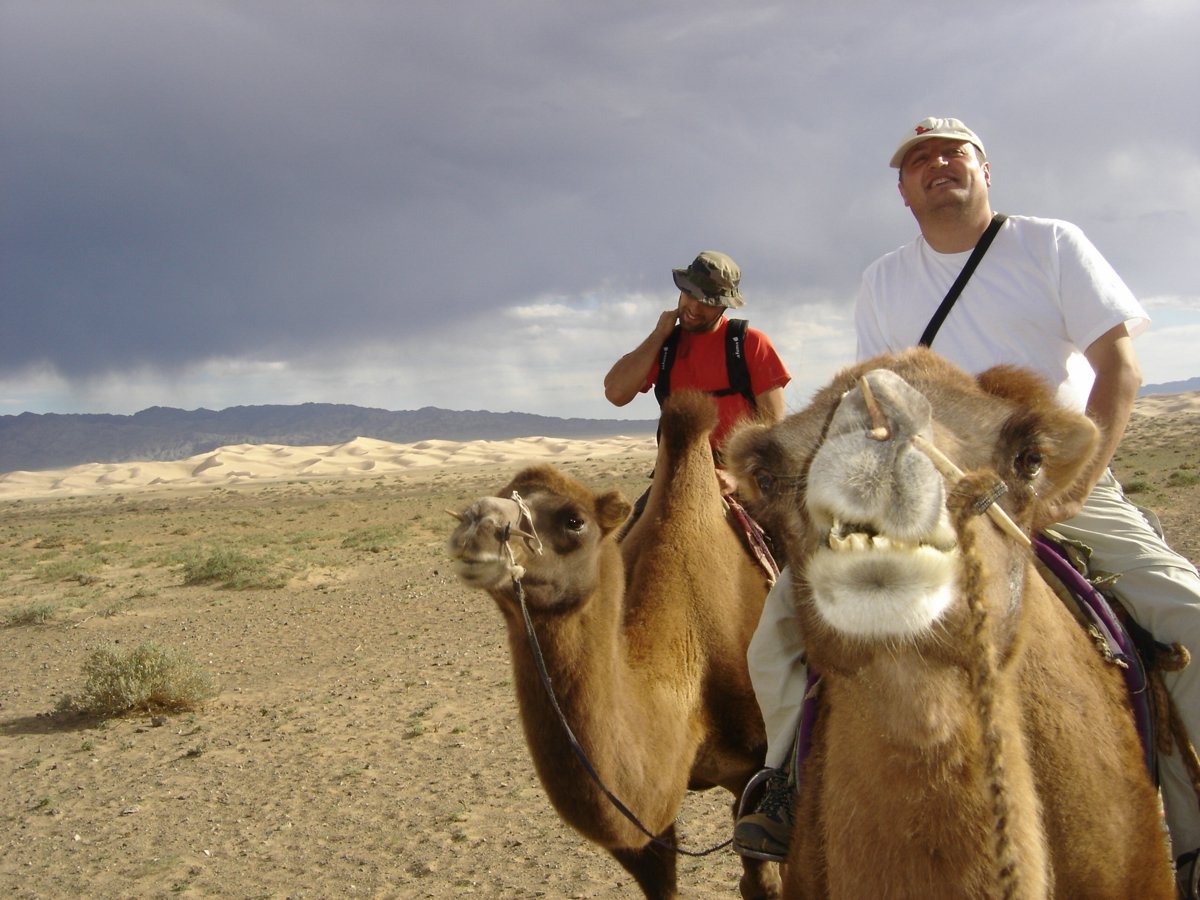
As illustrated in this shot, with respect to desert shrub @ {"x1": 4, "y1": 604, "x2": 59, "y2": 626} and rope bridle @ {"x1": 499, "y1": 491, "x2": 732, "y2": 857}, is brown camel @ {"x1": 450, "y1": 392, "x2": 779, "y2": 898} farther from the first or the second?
desert shrub @ {"x1": 4, "y1": 604, "x2": 59, "y2": 626}

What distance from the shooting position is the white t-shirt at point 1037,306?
129 inches

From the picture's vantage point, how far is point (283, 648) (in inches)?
552

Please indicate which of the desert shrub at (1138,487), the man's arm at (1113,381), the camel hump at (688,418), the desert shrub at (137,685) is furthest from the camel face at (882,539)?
the desert shrub at (1138,487)

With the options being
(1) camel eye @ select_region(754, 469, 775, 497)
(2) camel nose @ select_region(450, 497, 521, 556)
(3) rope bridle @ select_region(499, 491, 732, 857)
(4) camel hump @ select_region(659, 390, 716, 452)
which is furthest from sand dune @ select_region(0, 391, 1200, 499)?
(1) camel eye @ select_region(754, 469, 775, 497)

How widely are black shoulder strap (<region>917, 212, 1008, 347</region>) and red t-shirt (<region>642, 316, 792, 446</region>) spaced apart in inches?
96.7

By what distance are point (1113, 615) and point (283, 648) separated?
519 inches

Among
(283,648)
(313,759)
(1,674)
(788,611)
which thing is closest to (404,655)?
(283,648)

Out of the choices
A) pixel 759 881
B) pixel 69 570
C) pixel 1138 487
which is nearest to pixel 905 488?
pixel 759 881

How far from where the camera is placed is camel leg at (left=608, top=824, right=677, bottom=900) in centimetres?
491

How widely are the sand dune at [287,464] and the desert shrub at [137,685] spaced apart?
80.2 m

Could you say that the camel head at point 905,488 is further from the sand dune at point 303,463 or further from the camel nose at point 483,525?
the sand dune at point 303,463

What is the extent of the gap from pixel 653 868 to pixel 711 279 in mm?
3459

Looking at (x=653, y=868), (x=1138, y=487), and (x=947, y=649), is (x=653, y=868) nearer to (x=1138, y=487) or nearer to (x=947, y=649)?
(x=947, y=649)

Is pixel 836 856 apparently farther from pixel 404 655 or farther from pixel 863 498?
pixel 404 655
